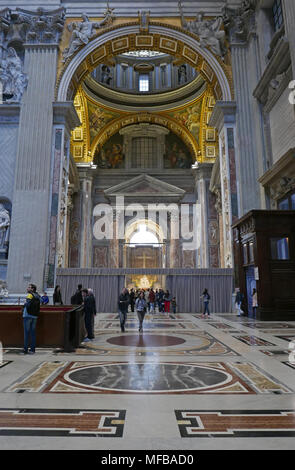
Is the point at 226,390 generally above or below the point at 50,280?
below

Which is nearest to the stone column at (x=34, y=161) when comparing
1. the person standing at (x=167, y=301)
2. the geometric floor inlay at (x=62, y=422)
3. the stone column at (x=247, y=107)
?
the person standing at (x=167, y=301)

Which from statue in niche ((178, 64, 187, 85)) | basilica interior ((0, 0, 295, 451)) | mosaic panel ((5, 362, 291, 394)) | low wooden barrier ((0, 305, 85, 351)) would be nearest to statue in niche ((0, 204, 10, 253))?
basilica interior ((0, 0, 295, 451))

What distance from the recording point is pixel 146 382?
3.54 metres

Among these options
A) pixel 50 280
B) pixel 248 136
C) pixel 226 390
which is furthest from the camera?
pixel 248 136

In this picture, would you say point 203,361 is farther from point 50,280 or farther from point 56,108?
point 56,108

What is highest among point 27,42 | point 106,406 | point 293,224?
point 27,42

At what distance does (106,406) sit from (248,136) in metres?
13.1

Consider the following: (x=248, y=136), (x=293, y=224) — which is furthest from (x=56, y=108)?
(x=293, y=224)

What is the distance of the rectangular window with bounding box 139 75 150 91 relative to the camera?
80.4 feet

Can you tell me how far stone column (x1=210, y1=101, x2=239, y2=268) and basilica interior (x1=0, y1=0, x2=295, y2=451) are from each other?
0.09 meters

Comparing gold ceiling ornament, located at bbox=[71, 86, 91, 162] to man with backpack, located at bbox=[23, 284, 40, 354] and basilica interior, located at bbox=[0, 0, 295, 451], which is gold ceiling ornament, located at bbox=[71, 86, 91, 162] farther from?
man with backpack, located at bbox=[23, 284, 40, 354]

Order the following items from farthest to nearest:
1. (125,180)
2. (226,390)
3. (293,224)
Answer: (125,180) → (293,224) → (226,390)

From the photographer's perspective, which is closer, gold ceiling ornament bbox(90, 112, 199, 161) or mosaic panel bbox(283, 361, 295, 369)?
mosaic panel bbox(283, 361, 295, 369)

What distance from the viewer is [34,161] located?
44.7 feet
